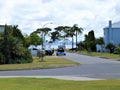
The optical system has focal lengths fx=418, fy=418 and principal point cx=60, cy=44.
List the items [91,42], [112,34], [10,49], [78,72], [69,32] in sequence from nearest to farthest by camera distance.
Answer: [78,72], [10,49], [112,34], [91,42], [69,32]

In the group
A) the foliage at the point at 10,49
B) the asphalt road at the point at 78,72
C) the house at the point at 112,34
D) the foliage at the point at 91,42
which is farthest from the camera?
the foliage at the point at 91,42

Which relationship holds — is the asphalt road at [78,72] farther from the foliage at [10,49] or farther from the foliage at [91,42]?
the foliage at [91,42]

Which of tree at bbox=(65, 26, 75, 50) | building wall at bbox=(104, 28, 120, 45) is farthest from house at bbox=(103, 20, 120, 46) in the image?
tree at bbox=(65, 26, 75, 50)

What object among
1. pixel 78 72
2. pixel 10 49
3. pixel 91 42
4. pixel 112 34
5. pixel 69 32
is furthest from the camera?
pixel 69 32

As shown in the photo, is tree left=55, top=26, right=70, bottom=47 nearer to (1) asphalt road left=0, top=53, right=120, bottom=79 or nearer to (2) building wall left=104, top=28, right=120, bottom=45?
(2) building wall left=104, top=28, right=120, bottom=45

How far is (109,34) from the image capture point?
409 ft

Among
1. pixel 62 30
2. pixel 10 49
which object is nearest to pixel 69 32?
pixel 62 30

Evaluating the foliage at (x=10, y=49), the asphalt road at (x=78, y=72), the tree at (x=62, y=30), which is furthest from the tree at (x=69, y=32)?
the asphalt road at (x=78, y=72)

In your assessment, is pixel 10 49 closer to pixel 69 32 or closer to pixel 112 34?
pixel 112 34

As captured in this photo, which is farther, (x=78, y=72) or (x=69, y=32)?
(x=69, y=32)

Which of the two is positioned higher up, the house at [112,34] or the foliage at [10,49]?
the house at [112,34]

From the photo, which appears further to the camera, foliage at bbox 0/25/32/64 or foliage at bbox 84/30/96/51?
foliage at bbox 84/30/96/51

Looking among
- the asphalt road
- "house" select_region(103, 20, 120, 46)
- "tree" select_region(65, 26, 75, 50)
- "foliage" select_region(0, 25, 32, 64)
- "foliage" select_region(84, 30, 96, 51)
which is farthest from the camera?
"tree" select_region(65, 26, 75, 50)

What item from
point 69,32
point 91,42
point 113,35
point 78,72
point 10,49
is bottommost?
point 78,72
